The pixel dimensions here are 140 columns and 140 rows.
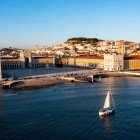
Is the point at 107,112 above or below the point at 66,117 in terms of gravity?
above

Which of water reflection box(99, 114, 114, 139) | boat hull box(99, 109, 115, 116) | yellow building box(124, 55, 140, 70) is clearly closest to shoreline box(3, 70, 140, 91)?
yellow building box(124, 55, 140, 70)

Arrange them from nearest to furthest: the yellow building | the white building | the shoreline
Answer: the shoreline, the white building, the yellow building

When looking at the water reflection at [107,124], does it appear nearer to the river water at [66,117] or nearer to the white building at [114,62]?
the river water at [66,117]

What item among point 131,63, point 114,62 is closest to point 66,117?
point 114,62

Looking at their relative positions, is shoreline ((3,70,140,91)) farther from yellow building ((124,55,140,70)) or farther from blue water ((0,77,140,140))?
yellow building ((124,55,140,70))

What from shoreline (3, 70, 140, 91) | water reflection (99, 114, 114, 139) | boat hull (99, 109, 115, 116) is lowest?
water reflection (99, 114, 114, 139)

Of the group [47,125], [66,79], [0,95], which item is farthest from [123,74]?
[47,125]

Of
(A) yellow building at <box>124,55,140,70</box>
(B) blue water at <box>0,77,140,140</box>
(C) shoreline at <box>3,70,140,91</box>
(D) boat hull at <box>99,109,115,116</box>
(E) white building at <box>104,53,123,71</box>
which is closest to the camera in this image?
(B) blue water at <box>0,77,140,140</box>

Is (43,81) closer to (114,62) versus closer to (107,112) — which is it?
(107,112)
